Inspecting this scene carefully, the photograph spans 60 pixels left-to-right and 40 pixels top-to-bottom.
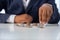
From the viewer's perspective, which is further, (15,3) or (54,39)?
(15,3)

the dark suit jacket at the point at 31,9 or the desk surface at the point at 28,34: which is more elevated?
the dark suit jacket at the point at 31,9

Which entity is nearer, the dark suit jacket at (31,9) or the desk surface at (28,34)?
the desk surface at (28,34)

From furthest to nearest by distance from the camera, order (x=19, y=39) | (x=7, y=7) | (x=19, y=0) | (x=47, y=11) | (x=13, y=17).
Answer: (x=7, y=7)
(x=19, y=0)
(x=13, y=17)
(x=47, y=11)
(x=19, y=39)

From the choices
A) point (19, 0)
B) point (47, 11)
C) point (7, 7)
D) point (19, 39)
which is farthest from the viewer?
point (7, 7)

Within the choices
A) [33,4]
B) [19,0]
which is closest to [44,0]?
[33,4]

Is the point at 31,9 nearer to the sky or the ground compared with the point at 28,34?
nearer to the sky

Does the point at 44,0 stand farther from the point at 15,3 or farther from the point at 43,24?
the point at 43,24

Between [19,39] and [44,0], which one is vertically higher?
[44,0]

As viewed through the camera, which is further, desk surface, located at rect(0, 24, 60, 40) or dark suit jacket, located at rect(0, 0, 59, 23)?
dark suit jacket, located at rect(0, 0, 59, 23)

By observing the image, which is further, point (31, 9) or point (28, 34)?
point (31, 9)

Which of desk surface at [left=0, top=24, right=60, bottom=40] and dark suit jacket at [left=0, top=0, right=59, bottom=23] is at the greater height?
dark suit jacket at [left=0, top=0, right=59, bottom=23]

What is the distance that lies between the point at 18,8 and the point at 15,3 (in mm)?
48

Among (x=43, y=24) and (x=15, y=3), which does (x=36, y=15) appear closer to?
(x=15, y=3)

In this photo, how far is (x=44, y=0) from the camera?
1.14 metres
